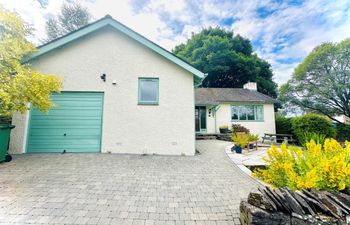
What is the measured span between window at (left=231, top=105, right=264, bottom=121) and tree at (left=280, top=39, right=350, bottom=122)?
25.5 feet

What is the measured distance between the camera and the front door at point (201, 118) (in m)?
13.7

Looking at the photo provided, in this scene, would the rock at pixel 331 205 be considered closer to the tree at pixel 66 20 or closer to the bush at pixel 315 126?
the bush at pixel 315 126

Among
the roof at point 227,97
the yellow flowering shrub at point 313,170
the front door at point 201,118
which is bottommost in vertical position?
the yellow flowering shrub at point 313,170

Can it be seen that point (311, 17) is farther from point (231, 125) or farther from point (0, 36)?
point (0, 36)

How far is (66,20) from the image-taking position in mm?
23625

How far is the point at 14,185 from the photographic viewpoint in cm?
350

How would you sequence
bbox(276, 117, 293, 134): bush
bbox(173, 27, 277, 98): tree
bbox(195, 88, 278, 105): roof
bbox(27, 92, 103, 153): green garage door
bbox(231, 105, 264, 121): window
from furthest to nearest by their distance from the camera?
bbox(173, 27, 277, 98): tree < bbox(231, 105, 264, 121): window < bbox(195, 88, 278, 105): roof < bbox(276, 117, 293, 134): bush < bbox(27, 92, 103, 153): green garage door

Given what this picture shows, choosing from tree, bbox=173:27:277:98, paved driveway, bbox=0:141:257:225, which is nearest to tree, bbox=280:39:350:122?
tree, bbox=173:27:277:98

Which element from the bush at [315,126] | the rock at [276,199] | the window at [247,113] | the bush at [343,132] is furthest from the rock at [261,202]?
the bush at [343,132]

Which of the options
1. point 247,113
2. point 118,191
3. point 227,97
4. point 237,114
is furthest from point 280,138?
point 118,191

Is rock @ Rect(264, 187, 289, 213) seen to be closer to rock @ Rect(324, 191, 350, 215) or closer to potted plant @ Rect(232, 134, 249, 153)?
rock @ Rect(324, 191, 350, 215)

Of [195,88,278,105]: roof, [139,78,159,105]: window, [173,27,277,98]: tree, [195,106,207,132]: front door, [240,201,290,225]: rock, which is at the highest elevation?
[173,27,277,98]: tree

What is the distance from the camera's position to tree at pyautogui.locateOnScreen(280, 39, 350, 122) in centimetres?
1485

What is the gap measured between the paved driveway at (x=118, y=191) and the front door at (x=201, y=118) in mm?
8168
